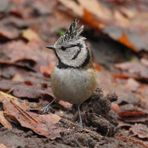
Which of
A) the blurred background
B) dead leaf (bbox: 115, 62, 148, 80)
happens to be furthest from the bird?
dead leaf (bbox: 115, 62, 148, 80)

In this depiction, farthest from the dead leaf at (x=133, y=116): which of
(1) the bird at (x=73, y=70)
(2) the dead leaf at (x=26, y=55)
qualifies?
(2) the dead leaf at (x=26, y=55)

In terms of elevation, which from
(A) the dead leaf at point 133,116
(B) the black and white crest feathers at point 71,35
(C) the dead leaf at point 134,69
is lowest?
(A) the dead leaf at point 133,116

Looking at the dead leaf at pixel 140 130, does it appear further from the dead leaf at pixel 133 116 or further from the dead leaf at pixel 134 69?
the dead leaf at pixel 134 69

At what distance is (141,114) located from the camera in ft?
20.0

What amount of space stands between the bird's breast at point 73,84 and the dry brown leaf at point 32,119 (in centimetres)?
25

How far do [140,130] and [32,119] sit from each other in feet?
3.92

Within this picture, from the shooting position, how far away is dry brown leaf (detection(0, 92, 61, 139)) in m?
4.83

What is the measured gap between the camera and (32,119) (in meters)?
5.00

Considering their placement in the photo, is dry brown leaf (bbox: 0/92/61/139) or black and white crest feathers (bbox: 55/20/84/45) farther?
black and white crest feathers (bbox: 55/20/84/45)

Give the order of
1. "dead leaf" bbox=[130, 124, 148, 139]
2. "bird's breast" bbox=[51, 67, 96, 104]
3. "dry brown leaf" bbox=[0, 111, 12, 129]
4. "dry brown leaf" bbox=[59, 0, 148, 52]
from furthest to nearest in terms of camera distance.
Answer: "dry brown leaf" bbox=[59, 0, 148, 52], "dead leaf" bbox=[130, 124, 148, 139], "bird's breast" bbox=[51, 67, 96, 104], "dry brown leaf" bbox=[0, 111, 12, 129]

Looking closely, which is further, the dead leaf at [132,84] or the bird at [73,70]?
the dead leaf at [132,84]

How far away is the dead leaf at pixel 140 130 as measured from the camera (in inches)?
217

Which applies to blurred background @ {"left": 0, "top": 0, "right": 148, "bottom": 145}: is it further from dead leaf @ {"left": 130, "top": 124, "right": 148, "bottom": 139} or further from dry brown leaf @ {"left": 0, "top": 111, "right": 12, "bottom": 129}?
dry brown leaf @ {"left": 0, "top": 111, "right": 12, "bottom": 129}

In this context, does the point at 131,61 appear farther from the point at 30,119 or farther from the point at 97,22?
the point at 30,119
